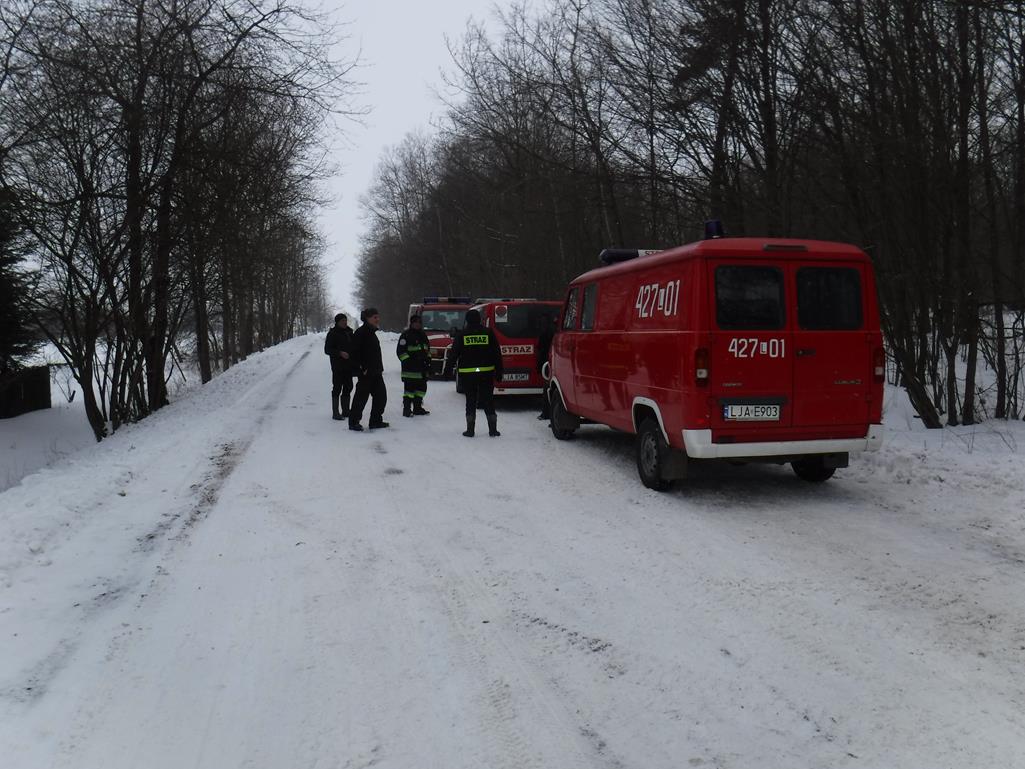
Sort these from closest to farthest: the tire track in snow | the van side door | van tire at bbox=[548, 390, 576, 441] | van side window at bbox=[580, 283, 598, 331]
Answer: the tire track in snow < van side window at bbox=[580, 283, 598, 331] < the van side door < van tire at bbox=[548, 390, 576, 441]

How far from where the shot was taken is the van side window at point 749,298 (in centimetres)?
639

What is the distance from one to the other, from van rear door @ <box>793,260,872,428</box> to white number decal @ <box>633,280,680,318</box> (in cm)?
106

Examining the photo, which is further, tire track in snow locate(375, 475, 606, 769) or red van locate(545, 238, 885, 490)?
red van locate(545, 238, 885, 490)

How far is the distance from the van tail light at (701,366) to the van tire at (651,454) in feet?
2.80

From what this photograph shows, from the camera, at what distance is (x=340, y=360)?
12.4m

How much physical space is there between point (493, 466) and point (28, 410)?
23.1 metres

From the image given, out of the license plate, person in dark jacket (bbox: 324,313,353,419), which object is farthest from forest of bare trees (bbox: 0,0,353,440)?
the license plate

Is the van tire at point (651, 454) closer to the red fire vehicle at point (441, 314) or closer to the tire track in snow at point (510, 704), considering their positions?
the tire track in snow at point (510, 704)

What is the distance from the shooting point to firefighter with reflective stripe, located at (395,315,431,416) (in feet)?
40.6

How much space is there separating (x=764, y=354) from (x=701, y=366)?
1.96ft

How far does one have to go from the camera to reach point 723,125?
11.4 metres

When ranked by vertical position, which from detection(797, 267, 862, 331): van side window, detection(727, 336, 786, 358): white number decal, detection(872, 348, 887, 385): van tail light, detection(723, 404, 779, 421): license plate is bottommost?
detection(723, 404, 779, 421): license plate

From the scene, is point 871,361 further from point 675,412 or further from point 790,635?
point 790,635

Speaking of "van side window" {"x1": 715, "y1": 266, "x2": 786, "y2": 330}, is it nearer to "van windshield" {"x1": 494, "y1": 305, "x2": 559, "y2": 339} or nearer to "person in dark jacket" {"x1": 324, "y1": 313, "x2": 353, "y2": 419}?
"van windshield" {"x1": 494, "y1": 305, "x2": 559, "y2": 339}
